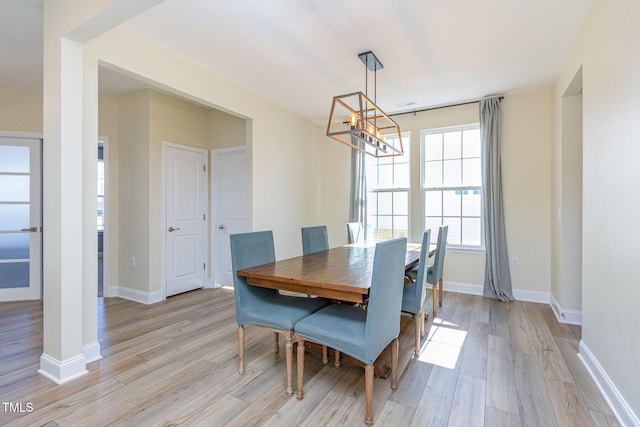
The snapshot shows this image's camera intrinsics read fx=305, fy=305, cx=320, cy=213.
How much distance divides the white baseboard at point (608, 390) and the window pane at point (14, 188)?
6066mm

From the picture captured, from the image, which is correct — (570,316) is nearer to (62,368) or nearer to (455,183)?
(455,183)

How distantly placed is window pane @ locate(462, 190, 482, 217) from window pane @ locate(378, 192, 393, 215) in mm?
1046

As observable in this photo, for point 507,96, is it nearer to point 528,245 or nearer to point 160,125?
point 528,245

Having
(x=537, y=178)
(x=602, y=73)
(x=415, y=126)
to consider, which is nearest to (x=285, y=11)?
(x=602, y=73)

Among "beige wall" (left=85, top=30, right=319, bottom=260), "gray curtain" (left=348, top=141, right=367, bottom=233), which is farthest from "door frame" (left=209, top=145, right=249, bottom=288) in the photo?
"gray curtain" (left=348, top=141, right=367, bottom=233)

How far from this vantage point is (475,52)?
291cm

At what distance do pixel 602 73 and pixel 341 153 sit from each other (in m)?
3.47

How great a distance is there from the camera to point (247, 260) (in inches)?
94.0

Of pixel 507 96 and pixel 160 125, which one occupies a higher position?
pixel 507 96

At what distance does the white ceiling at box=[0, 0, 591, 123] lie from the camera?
2.28 metres

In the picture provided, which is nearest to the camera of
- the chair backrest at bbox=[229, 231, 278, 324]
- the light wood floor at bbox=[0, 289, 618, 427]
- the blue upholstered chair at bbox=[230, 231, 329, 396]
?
the light wood floor at bbox=[0, 289, 618, 427]

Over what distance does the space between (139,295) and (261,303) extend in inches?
98.4

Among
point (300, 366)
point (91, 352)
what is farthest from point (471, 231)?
point (91, 352)

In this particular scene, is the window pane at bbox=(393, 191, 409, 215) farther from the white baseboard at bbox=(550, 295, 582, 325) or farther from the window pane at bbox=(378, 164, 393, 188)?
the white baseboard at bbox=(550, 295, 582, 325)
